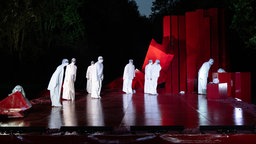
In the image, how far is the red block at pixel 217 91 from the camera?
14.2m

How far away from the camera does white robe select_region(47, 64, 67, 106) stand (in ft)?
42.4

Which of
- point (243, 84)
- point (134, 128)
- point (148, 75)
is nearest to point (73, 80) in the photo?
point (148, 75)

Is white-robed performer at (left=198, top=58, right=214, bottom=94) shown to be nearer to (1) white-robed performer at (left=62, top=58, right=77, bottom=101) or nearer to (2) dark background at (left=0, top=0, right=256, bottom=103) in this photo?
(2) dark background at (left=0, top=0, right=256, bottom=103)

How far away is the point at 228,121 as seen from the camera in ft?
29.0

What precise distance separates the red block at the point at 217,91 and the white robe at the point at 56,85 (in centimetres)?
550

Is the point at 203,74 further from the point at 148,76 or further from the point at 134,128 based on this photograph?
the point at 134,128

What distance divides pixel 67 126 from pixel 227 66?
1221cm

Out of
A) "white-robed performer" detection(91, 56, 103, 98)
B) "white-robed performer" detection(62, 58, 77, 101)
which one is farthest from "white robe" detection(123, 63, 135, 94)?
"white-robed performer" detection(62, 58, 77, 101)

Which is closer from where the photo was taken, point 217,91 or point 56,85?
point 56,85

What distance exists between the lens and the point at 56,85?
13.0 meters

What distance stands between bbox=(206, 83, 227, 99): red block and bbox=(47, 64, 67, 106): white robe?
550 centimetres

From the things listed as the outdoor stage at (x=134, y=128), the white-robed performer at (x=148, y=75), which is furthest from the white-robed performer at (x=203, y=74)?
the outdoor stage at (x=134, y=128)

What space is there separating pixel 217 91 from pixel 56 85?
230 inches

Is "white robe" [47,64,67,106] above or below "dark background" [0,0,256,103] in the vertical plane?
below
